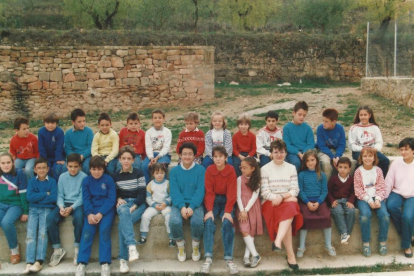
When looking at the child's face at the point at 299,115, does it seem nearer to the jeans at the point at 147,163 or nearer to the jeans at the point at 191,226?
the jeans at the point at 147,163

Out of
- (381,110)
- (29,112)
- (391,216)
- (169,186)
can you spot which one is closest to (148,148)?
(169,186)

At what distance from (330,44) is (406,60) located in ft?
22.7

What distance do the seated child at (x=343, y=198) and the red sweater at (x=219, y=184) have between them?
115 centimetres

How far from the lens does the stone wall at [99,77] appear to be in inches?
481

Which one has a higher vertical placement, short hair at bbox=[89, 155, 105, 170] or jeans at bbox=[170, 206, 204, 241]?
short hair at bbox=[89, 155, 105, 170]

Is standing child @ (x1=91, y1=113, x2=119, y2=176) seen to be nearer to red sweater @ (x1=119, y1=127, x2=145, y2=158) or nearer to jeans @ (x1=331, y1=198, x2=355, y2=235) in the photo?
red sweater @ (x1=119, y1=127, x2=145, y2=158)

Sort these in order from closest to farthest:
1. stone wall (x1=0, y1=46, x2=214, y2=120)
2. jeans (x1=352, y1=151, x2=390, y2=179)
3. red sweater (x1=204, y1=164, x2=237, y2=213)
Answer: red sweater (x1=204, y1=164, x2=237, y2=213) < jeans (x1=352, y1=151, x2=390, y2=179) < stone wall (x1=0, y1=46, x2=214, y2=120)

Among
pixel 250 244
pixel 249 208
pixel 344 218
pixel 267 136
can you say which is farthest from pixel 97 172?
pixel 344 218

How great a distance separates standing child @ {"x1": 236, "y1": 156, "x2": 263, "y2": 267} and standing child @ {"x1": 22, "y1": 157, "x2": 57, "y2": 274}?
2.11m

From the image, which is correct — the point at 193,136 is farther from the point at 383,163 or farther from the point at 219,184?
the point at 383,163

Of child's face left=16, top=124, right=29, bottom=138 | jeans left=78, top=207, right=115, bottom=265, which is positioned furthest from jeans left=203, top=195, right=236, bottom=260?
child's face left=16, top=124, right=29, bottom=138

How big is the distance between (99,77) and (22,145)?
8202mm

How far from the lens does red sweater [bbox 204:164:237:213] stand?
417 cm

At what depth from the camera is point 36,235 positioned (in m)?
4.08
